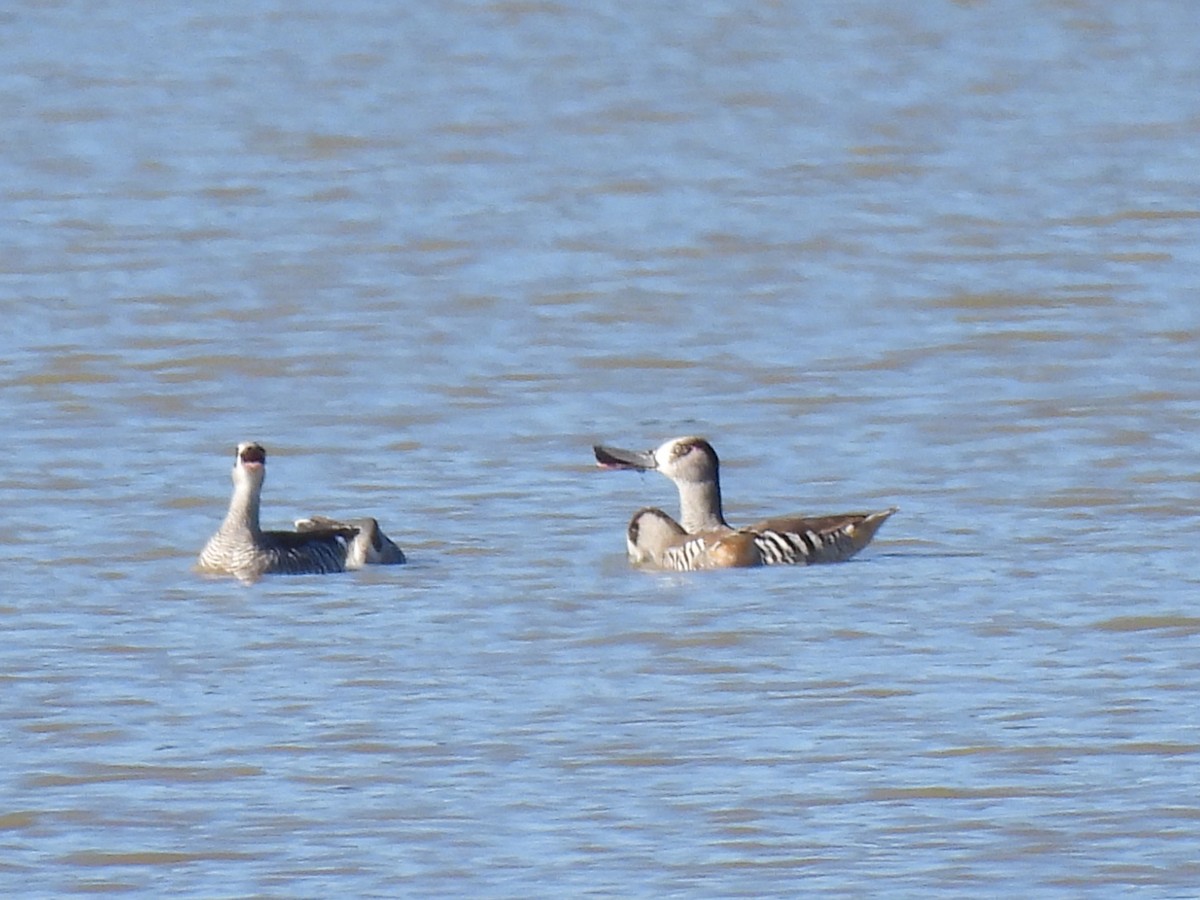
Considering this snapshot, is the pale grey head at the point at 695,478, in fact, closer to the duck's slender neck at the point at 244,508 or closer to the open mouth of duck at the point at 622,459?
the open mouth of duck at the point at 622,459

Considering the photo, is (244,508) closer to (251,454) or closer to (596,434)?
(251,454)

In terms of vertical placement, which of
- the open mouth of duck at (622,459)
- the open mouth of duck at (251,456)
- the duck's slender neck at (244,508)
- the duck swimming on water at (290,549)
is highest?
the open mouth of duck at (622,459)

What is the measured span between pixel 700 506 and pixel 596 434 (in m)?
1.85

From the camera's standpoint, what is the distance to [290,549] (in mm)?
12188

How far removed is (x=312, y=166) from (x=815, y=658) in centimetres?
1270

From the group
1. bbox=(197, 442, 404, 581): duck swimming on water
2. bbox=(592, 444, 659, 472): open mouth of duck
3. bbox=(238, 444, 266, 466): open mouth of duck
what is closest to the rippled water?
bbox=(197, 442, 404, 581): duck swimming on water

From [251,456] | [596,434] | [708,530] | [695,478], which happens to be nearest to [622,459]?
[695,478]

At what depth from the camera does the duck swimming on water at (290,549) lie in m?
12.0

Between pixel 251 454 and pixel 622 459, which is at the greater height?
pixel 622 459

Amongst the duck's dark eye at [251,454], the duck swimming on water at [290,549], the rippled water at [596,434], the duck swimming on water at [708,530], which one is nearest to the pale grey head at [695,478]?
the duck swimming on water at [708,530]

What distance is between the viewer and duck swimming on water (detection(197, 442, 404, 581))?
39.4 feet

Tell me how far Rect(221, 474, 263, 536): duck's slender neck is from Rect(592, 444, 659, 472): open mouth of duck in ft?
4.41

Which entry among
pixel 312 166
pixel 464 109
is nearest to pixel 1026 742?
pixel 312 166

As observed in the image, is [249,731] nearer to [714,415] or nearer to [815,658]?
[815,658]
